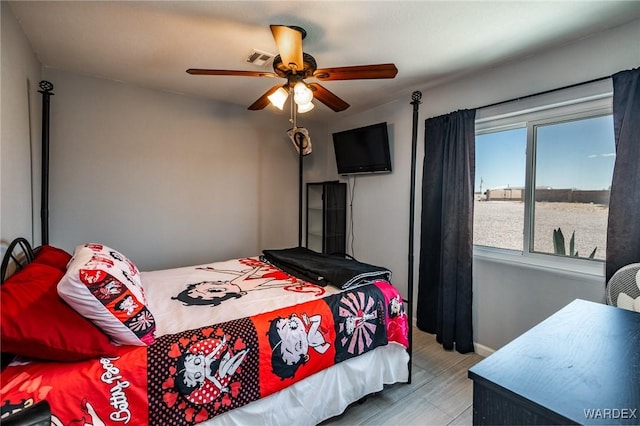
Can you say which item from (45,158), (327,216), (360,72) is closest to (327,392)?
(360,72)

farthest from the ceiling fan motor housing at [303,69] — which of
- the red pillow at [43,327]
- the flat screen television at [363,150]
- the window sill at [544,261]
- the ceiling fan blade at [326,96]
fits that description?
the window sill at [544,261]

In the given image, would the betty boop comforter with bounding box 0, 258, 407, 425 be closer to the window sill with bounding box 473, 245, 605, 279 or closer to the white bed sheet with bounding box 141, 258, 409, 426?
the white bed sheet with bounding box 141, 258, 409, 426

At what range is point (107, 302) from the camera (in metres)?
1.18

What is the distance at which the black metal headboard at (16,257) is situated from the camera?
1.39 m

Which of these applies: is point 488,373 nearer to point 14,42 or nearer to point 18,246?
point 18,246

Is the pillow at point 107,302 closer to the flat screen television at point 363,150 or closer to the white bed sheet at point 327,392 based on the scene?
the white bed sheet at point 327,392

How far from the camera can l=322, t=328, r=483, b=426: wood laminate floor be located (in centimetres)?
180

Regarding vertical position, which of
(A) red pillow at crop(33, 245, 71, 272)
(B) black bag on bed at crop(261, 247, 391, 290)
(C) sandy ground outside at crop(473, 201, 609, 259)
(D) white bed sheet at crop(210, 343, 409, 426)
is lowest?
(D) white bed sheet at crop(210, 343, 409, 426)

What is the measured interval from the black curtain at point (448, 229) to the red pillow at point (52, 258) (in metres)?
2.74

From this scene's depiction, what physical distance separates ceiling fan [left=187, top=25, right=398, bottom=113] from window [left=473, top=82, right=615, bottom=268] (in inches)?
52.8

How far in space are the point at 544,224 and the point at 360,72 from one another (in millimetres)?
1865

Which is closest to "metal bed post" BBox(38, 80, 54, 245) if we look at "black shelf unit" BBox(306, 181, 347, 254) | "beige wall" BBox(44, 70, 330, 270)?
"beige wall" BBox(44, 70, 330, 270)

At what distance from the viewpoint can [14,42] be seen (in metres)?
1.71

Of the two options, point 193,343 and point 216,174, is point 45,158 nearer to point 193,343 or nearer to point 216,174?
point 216,174
